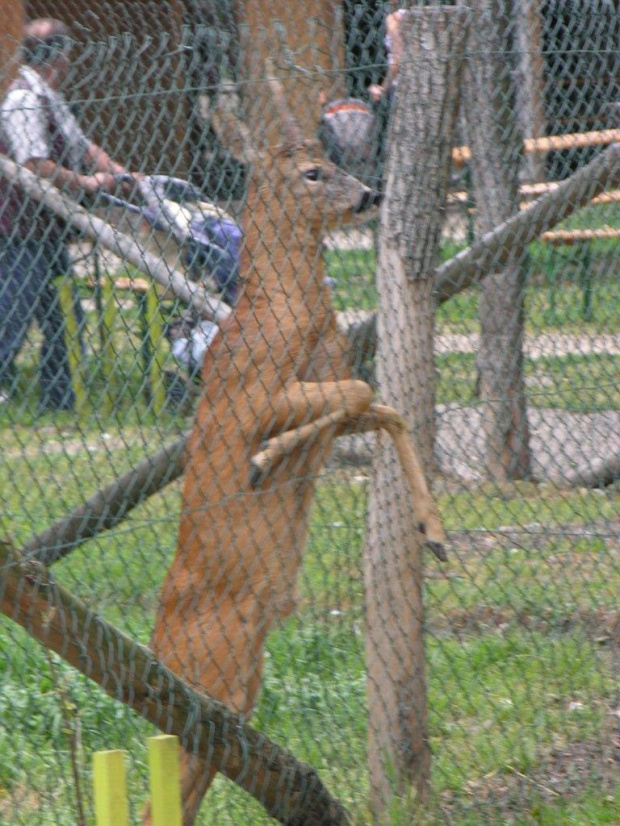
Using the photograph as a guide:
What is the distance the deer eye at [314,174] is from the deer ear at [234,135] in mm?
553

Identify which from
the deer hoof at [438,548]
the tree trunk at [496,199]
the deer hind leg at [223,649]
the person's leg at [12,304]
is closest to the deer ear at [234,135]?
the person's leg at [12,304]

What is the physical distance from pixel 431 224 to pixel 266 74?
61 centimetres

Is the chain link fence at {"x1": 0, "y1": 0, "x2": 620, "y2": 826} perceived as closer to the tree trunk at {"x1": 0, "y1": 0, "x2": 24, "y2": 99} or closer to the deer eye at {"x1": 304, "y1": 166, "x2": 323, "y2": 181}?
the deer eye at {"x1": 304, "y1": 166, "x2": 323, "y2": 181}

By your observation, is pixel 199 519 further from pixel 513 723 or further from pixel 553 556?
pixel 553 556

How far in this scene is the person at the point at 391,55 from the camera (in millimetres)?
3477

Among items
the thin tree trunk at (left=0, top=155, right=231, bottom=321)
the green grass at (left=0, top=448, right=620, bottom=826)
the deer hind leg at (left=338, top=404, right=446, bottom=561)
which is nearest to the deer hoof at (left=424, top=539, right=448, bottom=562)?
the deer hind leg at (left=338, top=404, right=446, bottom=561)

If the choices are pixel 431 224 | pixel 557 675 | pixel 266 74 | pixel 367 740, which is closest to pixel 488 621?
pixel 557 675

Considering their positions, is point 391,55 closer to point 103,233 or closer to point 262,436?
point 103,233

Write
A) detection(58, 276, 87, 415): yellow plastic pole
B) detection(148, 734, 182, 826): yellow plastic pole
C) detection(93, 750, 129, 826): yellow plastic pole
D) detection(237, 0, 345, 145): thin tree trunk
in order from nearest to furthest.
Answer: detection(93, 750, 129, 826): yellow plastic pole < detection(148, 734, 182, 826): yellow plastic pole < detection(237, 0, 345, 145): thin tree trunk < detection(58, 276, 87, 415): yellow plastic pole

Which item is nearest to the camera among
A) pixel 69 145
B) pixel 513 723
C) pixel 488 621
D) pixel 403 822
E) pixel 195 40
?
pixel 69 145

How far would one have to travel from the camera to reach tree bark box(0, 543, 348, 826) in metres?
2.38

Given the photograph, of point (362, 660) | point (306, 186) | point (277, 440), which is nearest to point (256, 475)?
point (277, 440)

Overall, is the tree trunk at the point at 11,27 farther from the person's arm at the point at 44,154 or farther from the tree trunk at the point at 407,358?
the tree trunk at the point at 407,358

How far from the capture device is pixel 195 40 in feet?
9.81
